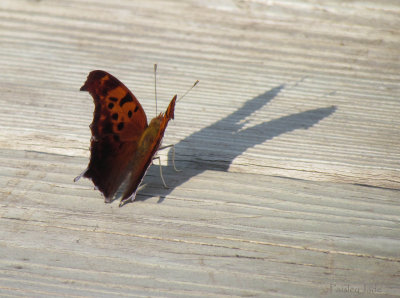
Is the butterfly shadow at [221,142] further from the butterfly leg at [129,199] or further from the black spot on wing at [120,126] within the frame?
the black spot on wing at [120,126]

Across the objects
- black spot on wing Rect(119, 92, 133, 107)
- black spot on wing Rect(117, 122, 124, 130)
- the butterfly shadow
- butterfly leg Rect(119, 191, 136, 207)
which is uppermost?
black spot on wing Rect(119, 92, 133, 107)

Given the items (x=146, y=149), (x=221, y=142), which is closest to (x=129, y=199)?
(x=146, y=149)

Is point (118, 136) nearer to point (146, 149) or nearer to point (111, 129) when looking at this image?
point (111, 129)

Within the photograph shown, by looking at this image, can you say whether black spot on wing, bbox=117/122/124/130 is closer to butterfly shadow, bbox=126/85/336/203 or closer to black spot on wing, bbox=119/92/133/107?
black spot on wing, bbox=119/92/133/107

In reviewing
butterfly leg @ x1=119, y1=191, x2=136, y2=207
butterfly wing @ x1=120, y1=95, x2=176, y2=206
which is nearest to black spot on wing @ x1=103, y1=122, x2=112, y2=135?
butterfly wing @ x1=120, y1=95, x2=176, y2=206

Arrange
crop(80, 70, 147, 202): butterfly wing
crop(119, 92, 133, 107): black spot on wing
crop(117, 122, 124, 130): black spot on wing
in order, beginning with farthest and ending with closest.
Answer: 1. crop(117, 122, 124, 130): black spot on wing
2. crop(119, 92, 133, 107): black spot on wing
3. crop(80, 70, 147, 202): butterfly wing

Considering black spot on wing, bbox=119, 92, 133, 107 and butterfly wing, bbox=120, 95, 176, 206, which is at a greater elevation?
black spot on wing, bbox=119, 92, 133, 107
